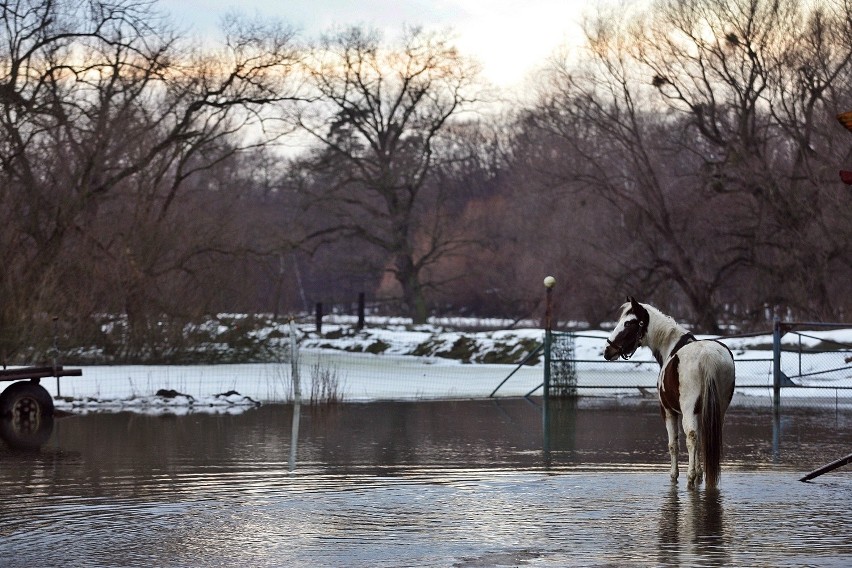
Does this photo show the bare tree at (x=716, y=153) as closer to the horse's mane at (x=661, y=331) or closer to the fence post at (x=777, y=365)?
the fence post at (x=777, y=365)

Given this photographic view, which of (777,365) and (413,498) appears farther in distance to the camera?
(777,365)

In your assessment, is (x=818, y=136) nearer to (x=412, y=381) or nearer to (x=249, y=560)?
(x=412, y=381)

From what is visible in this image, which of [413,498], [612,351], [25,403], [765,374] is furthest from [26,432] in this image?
[765,374]

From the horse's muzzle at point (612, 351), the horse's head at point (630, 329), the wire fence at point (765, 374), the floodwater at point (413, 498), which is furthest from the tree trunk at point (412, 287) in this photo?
the horse's head at point (630, 329)

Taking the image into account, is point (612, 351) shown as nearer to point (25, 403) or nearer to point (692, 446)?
point (692, 446)

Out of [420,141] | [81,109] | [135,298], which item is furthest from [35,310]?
[420,141]

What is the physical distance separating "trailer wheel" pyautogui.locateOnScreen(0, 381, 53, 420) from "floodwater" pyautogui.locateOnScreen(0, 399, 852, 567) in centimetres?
76

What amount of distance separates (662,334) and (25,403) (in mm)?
10857

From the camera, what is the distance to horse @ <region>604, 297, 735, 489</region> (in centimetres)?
1140

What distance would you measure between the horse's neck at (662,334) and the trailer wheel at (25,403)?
1041cm

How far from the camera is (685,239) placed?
4162 centimetres

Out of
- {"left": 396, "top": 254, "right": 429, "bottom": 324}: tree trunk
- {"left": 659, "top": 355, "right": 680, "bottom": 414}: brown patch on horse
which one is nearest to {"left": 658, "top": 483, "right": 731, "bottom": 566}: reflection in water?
{"left": 659, "top": 355, "right": 680, "bottom": 414}: brown patch on horse

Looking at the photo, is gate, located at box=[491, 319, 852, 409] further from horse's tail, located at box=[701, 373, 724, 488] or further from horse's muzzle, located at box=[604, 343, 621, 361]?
horse's tail, located at box=[701, 373, 724, 488]

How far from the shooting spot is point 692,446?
11.7 m
